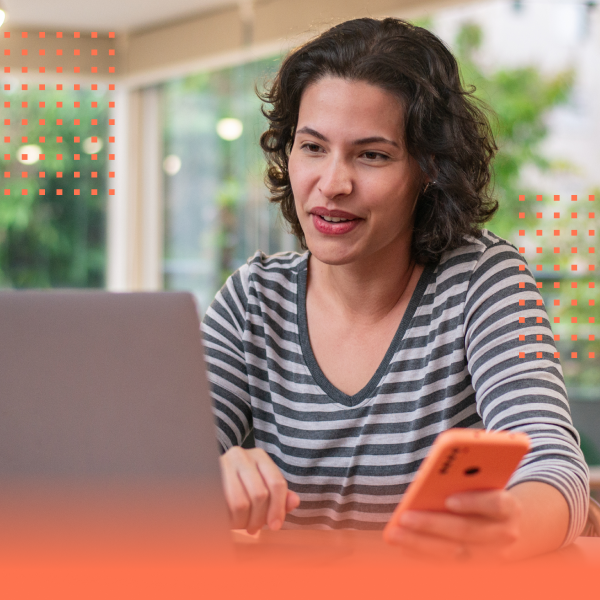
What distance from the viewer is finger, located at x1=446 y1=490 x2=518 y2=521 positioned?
0.61 m

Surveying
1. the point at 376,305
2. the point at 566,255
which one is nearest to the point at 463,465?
the point at 376,305

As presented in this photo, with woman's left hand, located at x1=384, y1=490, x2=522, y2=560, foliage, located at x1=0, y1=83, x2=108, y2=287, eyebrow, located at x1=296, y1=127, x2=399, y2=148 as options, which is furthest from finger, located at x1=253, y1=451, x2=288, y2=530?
foliage, located at x1=0, y1=83, x2=108, y2=287

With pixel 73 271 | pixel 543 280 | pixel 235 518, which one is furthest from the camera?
pixel 73 271

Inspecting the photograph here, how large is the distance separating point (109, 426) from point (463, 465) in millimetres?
271

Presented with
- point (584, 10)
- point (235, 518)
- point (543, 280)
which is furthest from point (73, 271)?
point (235, 518)

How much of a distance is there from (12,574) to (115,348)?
0.17m

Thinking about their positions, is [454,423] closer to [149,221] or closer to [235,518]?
[235,518]

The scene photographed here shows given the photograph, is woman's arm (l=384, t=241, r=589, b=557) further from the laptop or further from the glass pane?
the glass pane

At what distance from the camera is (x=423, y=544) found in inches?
24.4

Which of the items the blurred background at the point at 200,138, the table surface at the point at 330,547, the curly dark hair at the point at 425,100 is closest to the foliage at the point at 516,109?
the blurred background at the point at 200,138

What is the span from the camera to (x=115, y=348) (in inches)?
21.6

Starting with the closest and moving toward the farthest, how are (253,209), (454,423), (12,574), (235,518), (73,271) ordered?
(12,574), (235,518), (454,423), (253,209), (73,271)

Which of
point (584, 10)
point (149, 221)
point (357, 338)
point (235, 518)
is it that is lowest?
point (235, 518)

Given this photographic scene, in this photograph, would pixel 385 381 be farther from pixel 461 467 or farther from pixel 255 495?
pixel 461 467
